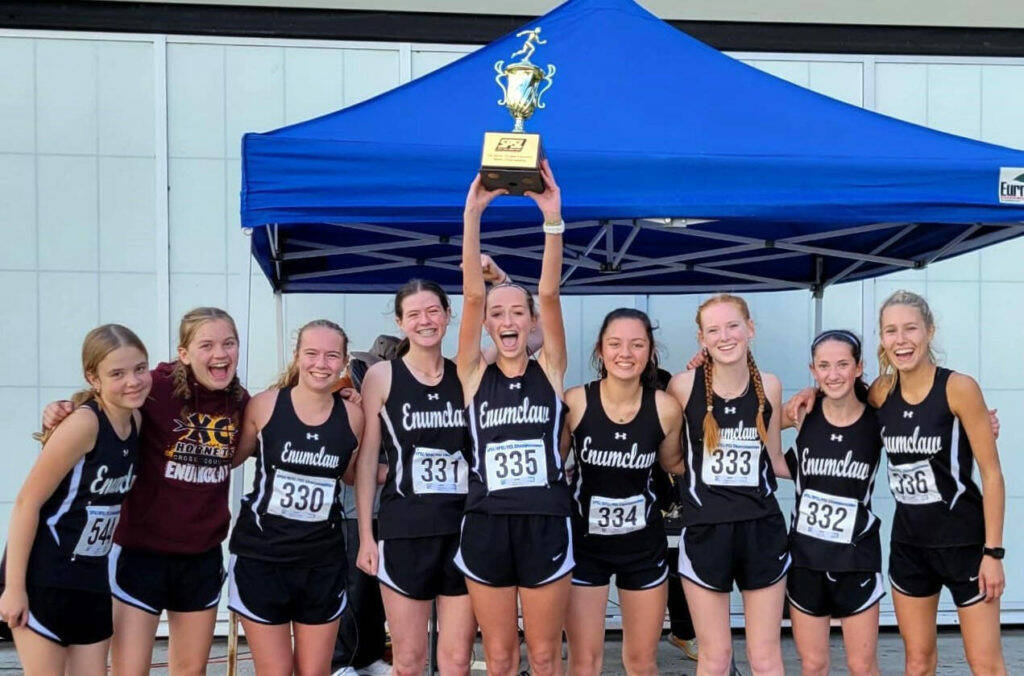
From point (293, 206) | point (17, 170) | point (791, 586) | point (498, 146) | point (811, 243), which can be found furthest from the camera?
point (17, 170)

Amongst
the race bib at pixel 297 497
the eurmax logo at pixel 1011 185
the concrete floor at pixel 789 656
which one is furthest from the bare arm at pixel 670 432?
the concrete floor at pixel 789 656

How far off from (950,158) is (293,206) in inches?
92.1

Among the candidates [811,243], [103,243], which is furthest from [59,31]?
[811,243]

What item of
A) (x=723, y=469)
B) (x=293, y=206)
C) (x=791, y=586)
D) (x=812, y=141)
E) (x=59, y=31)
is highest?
(x=59, y=31)

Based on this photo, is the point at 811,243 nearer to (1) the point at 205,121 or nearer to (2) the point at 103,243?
(1) the point at 205,121

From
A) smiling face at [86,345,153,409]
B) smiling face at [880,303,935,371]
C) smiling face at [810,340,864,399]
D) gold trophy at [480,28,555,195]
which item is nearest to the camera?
gold trophy at [480,28,555,195]

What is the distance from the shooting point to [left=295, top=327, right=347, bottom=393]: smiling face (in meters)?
3.82

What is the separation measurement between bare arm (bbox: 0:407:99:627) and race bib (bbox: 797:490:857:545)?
8.23 feet

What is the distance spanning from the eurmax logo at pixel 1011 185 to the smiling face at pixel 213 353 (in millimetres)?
2797

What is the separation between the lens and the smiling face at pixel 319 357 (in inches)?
150

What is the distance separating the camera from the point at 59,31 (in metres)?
6.25

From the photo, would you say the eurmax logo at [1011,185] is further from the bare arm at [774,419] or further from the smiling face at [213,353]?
the smiling face at [213,353]

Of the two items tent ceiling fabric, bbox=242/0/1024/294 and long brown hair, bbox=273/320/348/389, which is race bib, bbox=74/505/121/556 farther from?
tent ceiling fabric, bbox=242/0/1024/294

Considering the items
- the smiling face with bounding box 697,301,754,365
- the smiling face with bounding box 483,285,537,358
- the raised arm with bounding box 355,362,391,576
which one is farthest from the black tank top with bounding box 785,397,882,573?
the raised arm with bounding box 355,362,391,576
